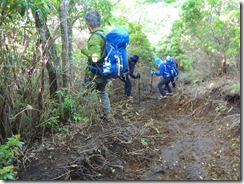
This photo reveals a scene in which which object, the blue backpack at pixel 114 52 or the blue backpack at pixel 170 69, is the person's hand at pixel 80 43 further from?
the blue backpack at pixel 170 69

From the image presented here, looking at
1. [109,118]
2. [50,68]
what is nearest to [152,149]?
[109,118]

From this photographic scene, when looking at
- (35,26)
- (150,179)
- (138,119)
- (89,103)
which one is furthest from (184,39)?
(150,179)

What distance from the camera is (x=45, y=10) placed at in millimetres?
3457

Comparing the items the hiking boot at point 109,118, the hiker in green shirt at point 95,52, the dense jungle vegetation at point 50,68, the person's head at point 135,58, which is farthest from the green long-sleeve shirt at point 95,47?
the person's head at point 135,58

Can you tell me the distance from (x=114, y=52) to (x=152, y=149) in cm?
140

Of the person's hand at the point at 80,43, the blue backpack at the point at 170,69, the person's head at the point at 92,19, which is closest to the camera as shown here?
the person's head at the point at 92,19

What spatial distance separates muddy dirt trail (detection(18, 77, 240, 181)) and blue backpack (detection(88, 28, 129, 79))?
781 mm

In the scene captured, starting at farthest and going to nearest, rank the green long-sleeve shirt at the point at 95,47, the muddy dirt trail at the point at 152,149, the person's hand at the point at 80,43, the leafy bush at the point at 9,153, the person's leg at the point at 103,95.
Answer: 1. the person's hand at the point at 80,43
2. the person's leg at the point at 103,95
3. the green long-sleeve shirt at the point at 95,47
4. the leafy bush at the point at 9,153
5. the muddy dirt trail at the point at 152,149

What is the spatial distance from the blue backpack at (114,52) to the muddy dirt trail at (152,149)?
781mm

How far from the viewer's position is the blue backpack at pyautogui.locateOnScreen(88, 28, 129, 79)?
390cm

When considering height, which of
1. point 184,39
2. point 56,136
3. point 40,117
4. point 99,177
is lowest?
point 99,177

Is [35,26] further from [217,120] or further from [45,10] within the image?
[217,120]

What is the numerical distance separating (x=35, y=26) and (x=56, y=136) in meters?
1.57

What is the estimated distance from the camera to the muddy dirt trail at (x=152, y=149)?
8.83 ft
